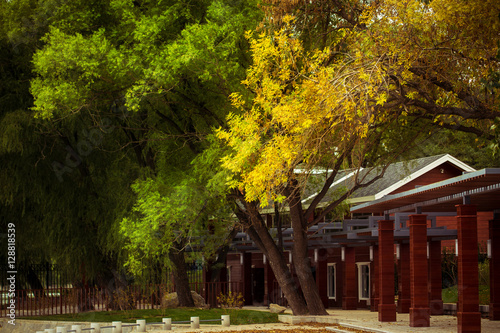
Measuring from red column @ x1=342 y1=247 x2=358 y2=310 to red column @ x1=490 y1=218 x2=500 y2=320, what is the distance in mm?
10410

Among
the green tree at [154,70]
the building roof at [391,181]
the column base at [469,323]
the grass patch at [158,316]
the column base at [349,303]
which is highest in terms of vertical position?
the green tree at [154,70]

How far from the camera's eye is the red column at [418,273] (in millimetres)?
19234

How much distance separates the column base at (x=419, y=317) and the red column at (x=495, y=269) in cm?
334

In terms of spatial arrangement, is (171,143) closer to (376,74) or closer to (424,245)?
(424,245)

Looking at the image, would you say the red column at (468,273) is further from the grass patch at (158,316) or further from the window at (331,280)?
the window at (331,280)

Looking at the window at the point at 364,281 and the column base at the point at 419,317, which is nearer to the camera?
the column base at the point at 419,317

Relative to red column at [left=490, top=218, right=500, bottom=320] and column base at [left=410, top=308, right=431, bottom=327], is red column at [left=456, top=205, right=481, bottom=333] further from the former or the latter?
red column at [left=490, top=218, right=500, bottom=320]

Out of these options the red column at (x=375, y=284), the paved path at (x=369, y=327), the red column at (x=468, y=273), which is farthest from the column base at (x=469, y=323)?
the red column at (x=375, y=284)

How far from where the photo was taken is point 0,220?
86.6 feet

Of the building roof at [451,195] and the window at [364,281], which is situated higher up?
the building roof at [451,195]

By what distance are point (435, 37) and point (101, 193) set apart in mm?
15393

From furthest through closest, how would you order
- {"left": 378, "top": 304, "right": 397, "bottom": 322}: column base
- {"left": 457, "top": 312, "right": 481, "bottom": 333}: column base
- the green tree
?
{"left": 378, "top": 304, "right": 397, "bottom": 322}: column base → the green tree → {"left": 457, "top": 312, "right": 481, "bottom": 333}: column base

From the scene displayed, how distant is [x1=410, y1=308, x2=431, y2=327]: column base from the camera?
19.2m

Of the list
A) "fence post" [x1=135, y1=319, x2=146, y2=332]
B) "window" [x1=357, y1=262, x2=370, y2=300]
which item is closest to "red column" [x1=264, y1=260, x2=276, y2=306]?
"window" [x1=357, y1=262, x2=370, y2=300]
